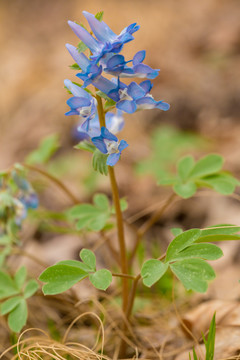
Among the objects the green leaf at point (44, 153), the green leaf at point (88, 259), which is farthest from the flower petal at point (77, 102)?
the green leaf at point (44, 153)

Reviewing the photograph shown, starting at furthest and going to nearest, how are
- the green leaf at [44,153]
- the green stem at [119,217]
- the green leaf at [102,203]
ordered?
the green leaf at [44,153]
the green leaf at [102,203]
the green stem at [119,217]

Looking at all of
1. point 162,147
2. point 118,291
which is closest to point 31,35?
point 162,147

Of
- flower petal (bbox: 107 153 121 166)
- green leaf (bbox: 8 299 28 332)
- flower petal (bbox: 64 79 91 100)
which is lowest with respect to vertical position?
green leaf (bbox: 8 299 28 332)

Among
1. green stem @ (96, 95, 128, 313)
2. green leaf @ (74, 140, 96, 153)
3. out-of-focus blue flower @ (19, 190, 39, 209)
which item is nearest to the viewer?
green stem @ (96, 95, 128, 313)

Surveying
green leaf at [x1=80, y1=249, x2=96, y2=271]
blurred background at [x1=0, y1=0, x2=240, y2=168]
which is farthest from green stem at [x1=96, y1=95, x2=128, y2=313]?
blurred background at [x1=0, y1=0, x2=240, y2=168]

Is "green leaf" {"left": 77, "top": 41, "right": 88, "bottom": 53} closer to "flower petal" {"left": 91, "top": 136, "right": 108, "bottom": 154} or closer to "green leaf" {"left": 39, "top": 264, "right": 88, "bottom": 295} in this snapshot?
"flower petal" {"left": 91, "top": 136, "right": 108, "bottom": 154}

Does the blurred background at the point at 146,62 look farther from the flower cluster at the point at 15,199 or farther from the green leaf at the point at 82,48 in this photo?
the green leaf at the point at 82,48
